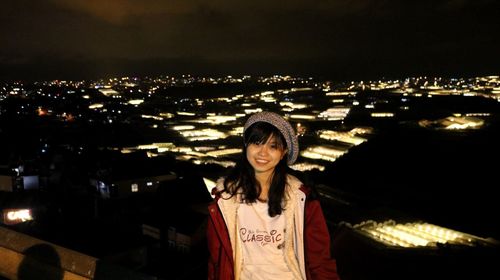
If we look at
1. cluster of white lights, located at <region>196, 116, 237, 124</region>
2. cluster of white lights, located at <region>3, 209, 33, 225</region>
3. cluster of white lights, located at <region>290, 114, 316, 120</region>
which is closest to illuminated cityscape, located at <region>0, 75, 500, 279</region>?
cluster of white lights, located at <region>3, 209, 33, 225</region>

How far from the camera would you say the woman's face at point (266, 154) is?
1517 millimetres

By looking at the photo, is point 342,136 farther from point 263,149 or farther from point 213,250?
point 213,250

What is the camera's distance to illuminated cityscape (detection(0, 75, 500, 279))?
24.1 feet

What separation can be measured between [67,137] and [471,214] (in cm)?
2405

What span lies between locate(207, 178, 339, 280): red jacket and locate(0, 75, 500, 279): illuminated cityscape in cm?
18

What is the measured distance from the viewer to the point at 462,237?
25.1 feet

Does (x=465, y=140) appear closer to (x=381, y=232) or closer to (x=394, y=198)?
(x=394, y=198)

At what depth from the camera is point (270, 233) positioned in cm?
145

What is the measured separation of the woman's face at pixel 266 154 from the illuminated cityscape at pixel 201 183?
0.15 metres

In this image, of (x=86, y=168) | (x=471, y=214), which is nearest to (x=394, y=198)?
(x=471, y=214)

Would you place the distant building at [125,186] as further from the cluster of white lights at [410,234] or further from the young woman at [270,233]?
the young woman at [270,233]

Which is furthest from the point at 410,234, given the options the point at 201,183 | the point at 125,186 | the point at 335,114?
the point at 335,114

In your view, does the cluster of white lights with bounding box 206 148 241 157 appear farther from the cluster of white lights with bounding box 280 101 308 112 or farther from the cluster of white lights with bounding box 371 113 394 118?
the cluster of white lights with bounding box 280 101 308 112

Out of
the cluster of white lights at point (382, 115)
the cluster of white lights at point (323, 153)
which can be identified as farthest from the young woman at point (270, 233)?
the cluster of white lights at point (382, 115)
